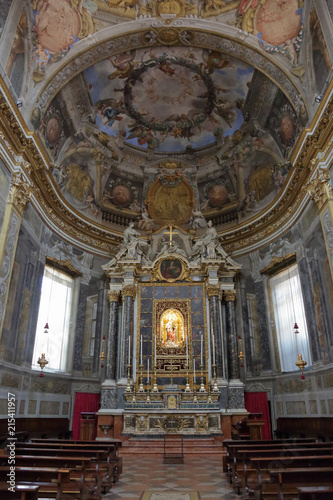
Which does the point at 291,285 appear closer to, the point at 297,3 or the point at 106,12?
the point at 297,3

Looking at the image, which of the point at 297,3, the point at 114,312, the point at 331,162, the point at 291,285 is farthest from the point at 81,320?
the point at 297,3

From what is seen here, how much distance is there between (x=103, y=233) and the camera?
18109 mm

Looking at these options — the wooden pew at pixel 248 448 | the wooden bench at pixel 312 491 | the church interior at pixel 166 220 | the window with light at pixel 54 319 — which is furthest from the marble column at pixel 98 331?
the wooden bench at pixel 312 491

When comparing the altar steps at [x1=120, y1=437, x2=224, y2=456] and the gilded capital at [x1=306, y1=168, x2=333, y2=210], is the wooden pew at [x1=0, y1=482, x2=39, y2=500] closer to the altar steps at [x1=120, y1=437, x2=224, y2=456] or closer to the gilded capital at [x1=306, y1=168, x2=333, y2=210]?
the altar steps at [x1=120, y1=437, x2=224, y2=456]

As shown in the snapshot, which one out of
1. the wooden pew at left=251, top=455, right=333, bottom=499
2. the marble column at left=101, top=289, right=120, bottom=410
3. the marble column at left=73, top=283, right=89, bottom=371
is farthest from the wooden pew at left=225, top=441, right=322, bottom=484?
the marble column at left=73, top=283, right=89, bottom=371

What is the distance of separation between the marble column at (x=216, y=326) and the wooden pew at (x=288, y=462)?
9.25 metres

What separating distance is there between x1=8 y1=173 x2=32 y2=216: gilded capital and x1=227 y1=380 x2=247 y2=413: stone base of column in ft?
32.3

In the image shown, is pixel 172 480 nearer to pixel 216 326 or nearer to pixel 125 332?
pixel 125 332

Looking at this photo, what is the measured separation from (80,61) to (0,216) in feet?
24.4

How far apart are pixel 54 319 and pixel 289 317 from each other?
9.34 m

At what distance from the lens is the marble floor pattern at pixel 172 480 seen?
21.0ft

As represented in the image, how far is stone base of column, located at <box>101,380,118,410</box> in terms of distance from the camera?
14.4 meters

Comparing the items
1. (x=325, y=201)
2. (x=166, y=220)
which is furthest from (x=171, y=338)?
(x=325, y=201)

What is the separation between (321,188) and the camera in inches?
459
